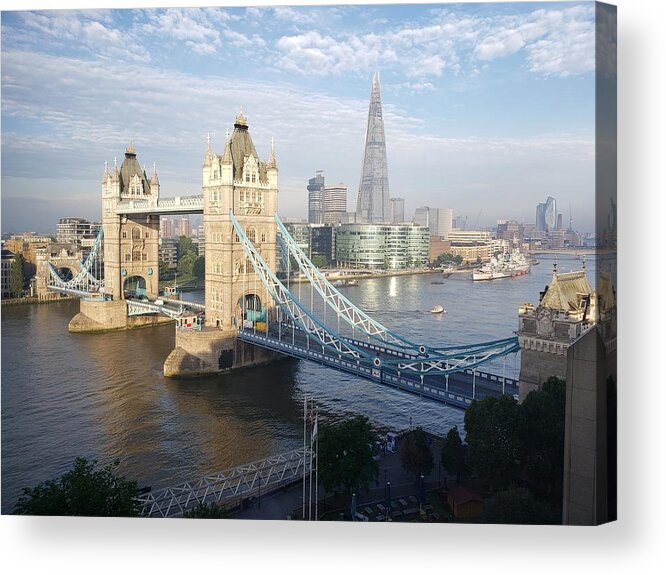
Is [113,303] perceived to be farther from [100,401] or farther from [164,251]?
[100,401]

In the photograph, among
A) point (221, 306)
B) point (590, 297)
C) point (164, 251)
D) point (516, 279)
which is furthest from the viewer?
point (164, 251)

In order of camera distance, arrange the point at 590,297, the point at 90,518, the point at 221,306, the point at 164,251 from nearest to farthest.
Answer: the point at 90,518, the point at 590,297, the point at 221,306, the point at 164,251

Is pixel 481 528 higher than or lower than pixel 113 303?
lower

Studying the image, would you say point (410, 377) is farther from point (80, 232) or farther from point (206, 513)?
point (80, 232)

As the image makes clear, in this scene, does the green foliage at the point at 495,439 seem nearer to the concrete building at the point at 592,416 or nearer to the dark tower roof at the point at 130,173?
the concrete building at the point at 592,416

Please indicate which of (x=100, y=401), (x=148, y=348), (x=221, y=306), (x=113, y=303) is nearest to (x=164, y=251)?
(x=113, y=303)
